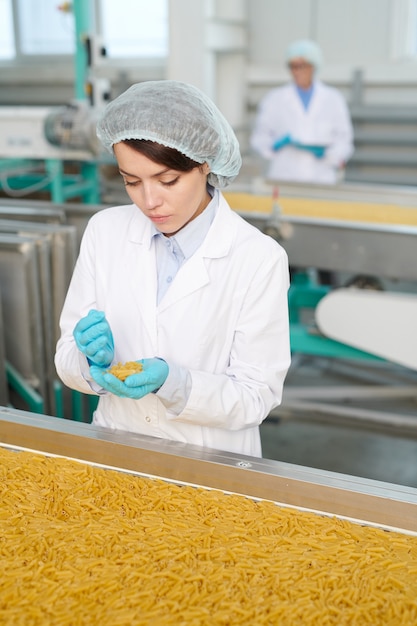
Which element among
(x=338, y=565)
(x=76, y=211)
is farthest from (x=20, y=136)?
(x=338, y=565)

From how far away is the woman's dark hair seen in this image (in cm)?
129

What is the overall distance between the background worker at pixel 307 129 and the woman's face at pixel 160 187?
3.06 metres

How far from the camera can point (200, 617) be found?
3.21 feet

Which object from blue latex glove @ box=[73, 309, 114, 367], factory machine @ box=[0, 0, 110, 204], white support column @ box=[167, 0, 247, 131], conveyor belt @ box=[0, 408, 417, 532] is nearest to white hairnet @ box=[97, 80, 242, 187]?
blue latex glove @ box=[73, 309, 114, 367]

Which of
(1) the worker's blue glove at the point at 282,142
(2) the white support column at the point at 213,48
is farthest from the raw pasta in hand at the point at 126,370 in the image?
(2) the white support column at the point at 213,48

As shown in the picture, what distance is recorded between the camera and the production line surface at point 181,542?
100cm

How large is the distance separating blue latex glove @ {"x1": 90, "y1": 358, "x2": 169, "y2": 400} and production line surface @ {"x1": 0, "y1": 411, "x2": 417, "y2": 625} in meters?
0.12

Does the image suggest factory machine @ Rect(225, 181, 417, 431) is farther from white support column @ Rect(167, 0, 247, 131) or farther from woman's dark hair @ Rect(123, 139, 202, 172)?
white support column @ Rect(167, 0, 247, 131)

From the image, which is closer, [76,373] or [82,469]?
[82,469]

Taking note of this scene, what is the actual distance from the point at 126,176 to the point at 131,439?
53 cm

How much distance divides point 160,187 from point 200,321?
1.00ft

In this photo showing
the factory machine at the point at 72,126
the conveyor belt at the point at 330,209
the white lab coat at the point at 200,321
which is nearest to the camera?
the white lab coat at the point at 200,321

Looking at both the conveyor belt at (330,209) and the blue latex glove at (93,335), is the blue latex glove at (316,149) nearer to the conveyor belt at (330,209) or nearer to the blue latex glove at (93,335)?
the conveyor belt at (330,209)

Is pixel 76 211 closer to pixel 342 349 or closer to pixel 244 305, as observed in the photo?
pixel 342 349
